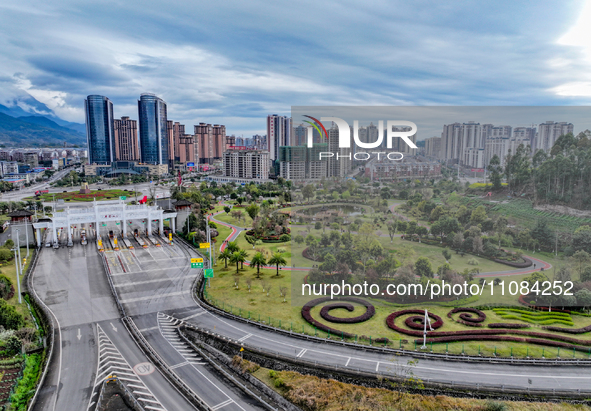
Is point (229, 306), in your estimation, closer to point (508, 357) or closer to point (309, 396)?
point (309, 396)

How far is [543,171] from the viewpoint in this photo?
3347cm

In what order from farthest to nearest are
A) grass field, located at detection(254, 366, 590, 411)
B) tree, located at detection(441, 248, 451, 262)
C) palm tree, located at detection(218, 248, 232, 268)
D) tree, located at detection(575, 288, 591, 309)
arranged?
palm tree, located at detection(218, 248, 232, 268), tree, located at detection(441, 248, 451, 262), tree, located at detection(575, 288, 591, 309), grass field, located at detection(254, 366, 590, 411)

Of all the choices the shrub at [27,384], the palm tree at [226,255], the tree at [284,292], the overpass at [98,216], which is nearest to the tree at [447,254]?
the tree at [284,292]

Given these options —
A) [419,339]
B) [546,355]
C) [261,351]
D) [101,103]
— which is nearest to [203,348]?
[261,351]

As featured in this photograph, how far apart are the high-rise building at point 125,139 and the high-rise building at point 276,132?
179 feet

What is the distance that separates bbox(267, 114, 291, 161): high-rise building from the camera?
135 meters

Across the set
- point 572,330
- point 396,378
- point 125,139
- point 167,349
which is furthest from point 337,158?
point 125,139

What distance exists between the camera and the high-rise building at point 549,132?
29.6 meters

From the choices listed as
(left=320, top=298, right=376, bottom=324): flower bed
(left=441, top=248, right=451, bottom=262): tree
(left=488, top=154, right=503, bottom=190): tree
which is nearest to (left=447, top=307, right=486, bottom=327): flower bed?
(left=320, top=298, right=376, bottom=324): flower bed

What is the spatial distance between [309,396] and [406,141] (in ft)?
56.5

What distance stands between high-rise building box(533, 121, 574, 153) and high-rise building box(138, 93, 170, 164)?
12345 cm

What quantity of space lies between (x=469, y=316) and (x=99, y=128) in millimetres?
139630

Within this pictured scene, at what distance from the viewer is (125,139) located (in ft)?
474

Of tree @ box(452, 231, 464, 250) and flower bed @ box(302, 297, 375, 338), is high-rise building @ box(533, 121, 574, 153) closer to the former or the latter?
tree @ box(452, 231, 464, 250)
